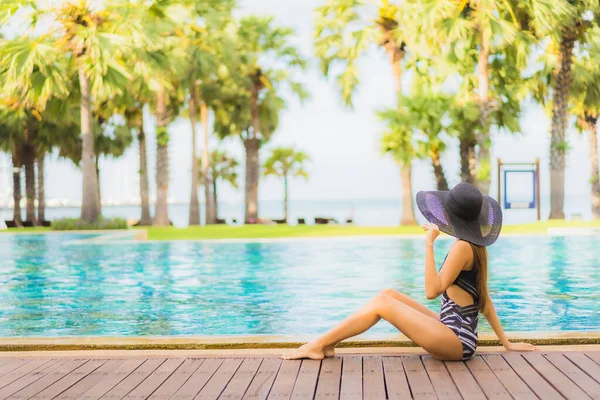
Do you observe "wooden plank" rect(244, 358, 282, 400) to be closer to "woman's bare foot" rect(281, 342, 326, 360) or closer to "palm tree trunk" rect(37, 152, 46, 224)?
"woman's bare foot" rect(281, 342, 326, 360)

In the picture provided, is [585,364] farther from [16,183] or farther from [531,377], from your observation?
[16,183]

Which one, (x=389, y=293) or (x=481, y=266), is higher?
(x=481, y=266)

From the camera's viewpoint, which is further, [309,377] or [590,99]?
[590,99]

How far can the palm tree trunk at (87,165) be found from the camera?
97.7ft

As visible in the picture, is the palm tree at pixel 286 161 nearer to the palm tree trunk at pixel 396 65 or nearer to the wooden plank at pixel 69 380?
the palm tree trunk at pixel 396 65

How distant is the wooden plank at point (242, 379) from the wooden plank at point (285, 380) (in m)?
Result: 0.17

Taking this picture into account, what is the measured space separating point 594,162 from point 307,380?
3656 centimetres

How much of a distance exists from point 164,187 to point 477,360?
3298 centimetres

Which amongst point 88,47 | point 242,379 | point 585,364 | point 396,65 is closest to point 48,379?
point 242,379

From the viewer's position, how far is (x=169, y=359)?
6.05m

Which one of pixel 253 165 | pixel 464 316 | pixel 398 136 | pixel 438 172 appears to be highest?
pixel 398 136

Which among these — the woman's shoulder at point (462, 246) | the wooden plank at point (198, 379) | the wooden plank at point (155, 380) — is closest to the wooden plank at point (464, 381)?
the woman's shoulder at point (462, 246)

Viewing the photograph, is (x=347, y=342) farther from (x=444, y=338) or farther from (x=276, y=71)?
(x=276, y=71)

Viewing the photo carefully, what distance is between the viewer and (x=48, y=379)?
5457 millimetres
